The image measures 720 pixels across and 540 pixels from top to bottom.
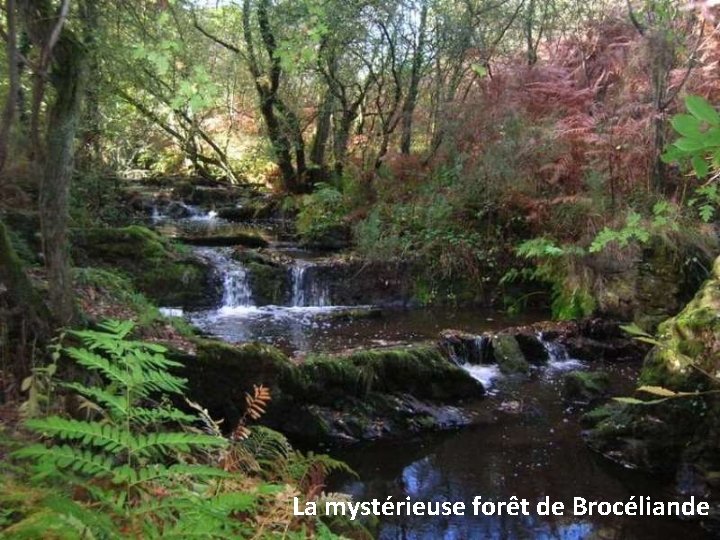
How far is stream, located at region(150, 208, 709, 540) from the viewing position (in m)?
4.92

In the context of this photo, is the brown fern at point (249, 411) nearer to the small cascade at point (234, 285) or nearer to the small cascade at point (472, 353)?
the small cascade at point (472, 353)

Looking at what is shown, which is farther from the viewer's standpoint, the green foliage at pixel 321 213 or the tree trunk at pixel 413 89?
the green foliage at pixel 321 213

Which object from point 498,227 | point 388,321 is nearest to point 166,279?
point 388,321

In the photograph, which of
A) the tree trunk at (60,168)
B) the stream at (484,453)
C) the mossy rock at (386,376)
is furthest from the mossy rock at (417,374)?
the tree trunk at (60,168)

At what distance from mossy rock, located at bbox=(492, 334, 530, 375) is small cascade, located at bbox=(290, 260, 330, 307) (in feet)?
12.7

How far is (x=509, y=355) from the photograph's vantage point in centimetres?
864

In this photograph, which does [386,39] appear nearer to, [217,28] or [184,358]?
[217,28]

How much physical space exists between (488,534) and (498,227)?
26.0ft

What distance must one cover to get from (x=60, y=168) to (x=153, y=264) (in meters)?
6.80

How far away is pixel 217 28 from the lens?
15242 mm

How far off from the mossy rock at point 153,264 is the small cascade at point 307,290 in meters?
1.45

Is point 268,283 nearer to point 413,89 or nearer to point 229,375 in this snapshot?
point 229,375

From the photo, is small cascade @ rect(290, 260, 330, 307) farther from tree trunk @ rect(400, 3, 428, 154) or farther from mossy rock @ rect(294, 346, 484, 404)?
tree trunk @ rect(400, 3, 428, 154)

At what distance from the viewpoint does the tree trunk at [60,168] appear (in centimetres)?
423
